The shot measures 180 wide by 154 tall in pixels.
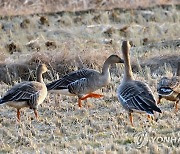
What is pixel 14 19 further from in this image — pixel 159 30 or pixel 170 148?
pixel 170 148

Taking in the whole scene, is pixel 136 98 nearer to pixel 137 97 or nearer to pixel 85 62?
pixel 137 97

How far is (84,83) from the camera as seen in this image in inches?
528

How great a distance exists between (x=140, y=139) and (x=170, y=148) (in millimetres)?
733

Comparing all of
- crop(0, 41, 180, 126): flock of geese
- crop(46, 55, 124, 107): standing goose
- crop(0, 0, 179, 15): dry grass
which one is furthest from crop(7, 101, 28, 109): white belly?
crop(0, 0, 179, 15): dry grass

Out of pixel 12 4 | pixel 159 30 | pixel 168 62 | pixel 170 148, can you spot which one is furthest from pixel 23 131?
pixel 12 4

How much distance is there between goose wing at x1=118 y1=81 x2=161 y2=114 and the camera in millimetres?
10367

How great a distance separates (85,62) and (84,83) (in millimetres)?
5984

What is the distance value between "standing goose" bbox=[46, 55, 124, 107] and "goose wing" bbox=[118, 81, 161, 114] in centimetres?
197

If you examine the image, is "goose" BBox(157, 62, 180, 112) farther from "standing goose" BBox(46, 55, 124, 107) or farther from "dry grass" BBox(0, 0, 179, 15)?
"dry grass" BBox(0, 0, 179, 15)

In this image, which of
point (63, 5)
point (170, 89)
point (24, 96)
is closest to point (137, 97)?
point (170, 89)

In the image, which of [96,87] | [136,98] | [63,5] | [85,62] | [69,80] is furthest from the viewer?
[63,5]

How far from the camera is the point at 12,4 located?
38.4 metres

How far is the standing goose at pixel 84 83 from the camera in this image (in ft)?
43.9

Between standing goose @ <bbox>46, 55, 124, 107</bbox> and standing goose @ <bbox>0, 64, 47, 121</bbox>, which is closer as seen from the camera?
standing goose @ <bbox>0, 64, 47, 121</bbox>
